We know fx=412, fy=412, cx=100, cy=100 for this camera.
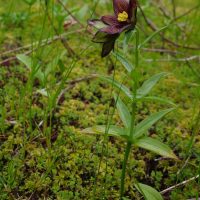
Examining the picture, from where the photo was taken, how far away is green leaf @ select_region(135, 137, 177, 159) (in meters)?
1.26

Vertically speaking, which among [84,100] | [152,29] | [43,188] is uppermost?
[152,29]

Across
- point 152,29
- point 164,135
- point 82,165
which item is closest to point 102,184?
point 82,165

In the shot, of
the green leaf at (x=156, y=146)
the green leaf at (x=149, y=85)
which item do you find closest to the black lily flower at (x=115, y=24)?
the green leaf at (x=149, y=85)

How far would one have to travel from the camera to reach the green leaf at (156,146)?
1260 millimetres

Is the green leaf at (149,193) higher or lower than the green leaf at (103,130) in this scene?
lower

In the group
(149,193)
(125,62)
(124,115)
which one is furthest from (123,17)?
(149,193)

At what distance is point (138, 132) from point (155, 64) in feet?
3.11

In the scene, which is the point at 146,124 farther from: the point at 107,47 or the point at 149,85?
the point at 107,47

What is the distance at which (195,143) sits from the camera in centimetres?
163

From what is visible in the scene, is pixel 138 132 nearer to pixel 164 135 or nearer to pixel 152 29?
pixel 164 135

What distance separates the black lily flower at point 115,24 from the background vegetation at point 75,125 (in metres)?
0.05

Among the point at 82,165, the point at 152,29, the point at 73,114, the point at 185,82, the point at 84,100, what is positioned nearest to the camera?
the point at 82,165

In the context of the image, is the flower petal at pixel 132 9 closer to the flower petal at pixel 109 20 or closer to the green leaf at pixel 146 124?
the flower petal at pixel 109 20

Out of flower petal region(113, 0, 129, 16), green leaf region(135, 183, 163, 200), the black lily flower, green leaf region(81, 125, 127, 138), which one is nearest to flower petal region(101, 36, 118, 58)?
the black lily flower
